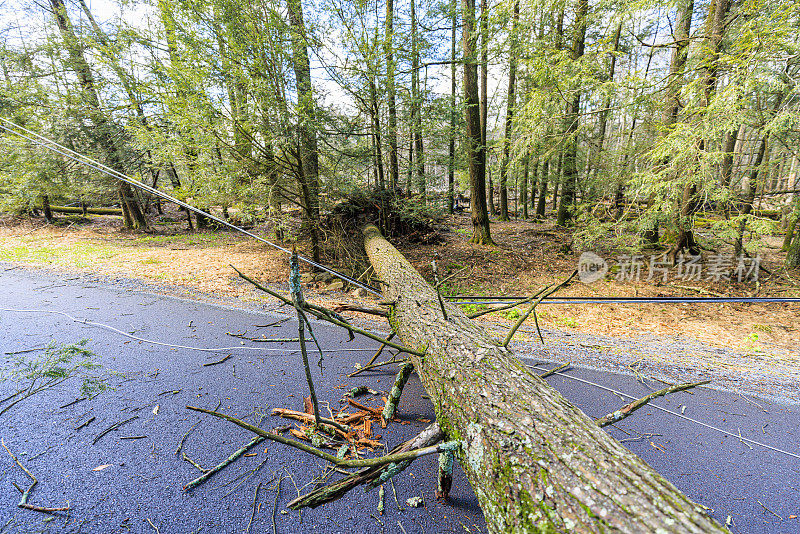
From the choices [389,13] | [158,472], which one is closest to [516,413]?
[158,472]

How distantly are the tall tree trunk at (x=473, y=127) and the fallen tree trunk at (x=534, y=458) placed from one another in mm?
5967

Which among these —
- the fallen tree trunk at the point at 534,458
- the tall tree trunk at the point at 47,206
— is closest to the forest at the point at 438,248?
the fallen tree trunk at the point at 534,458

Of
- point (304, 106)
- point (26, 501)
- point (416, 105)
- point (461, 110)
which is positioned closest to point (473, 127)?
point (461, 110)

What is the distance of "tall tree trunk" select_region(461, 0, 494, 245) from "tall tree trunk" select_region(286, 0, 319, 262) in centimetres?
327

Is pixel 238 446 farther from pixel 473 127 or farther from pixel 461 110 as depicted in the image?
pixel 473 127

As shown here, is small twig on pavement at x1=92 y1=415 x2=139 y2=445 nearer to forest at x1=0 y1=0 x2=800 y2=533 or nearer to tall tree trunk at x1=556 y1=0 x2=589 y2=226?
forest at x1=0 y1=0 x2=800 y2=533

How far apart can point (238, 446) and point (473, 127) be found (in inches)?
308

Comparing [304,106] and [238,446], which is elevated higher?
[304,106]

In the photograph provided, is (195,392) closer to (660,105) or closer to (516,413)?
(516,413)

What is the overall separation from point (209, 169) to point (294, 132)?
1.74m

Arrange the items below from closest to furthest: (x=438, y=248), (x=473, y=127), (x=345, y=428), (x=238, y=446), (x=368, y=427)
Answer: (x=345, y=428) < (x=238, y=446) < (x=368, y=427) < (x=473, y=127) < (x=438, y=248)

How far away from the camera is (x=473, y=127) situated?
288 inches

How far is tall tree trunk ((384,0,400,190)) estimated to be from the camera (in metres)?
4.89

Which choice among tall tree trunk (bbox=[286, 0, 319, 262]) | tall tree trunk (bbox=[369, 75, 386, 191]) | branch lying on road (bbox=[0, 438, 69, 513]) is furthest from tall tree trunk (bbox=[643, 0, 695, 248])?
branch lying on road (bbox=[0, 438, 69, 513])
